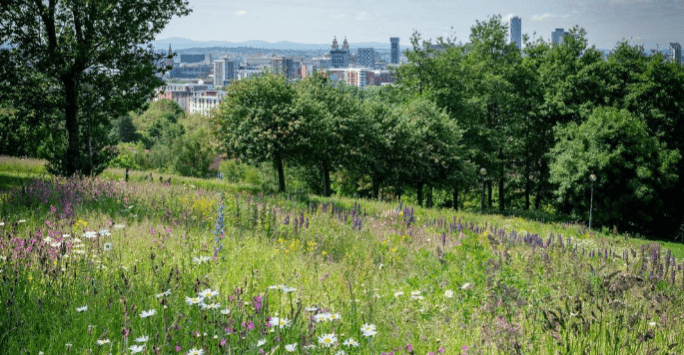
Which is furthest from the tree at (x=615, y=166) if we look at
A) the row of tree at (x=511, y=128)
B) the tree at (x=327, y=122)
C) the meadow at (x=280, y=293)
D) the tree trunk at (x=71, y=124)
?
the tree trunk at (x=71, y=124)

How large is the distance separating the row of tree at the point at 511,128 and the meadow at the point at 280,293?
53.4ft

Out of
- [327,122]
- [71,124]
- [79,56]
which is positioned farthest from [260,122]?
[79,56]

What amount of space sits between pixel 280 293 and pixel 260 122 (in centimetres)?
2000

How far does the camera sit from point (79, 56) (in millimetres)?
14773

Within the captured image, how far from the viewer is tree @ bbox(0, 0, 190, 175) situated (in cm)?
1513

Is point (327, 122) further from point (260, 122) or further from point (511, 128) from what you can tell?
point (511, 128)

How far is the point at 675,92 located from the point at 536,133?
9.02m

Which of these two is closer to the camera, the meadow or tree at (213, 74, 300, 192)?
the meadow

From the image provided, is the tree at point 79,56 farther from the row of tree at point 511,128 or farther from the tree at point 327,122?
the tree at point 327,122

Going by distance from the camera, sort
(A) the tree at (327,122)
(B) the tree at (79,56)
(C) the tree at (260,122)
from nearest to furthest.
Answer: (B) the tree at (79,56), (C) the tree at (260,122), (A) the tree at (327,122)

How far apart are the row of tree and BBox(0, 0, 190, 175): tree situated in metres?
8.00

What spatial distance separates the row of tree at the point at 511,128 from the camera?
2612 cm

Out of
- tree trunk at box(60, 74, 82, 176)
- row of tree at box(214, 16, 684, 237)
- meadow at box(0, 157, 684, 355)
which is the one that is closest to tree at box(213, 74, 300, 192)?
row of tree at box(214, 16, 684, 237)

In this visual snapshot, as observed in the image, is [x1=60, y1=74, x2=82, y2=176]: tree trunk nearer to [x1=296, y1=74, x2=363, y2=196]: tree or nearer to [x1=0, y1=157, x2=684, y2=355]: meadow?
[x1=0, y1=157, x2=684, y2=355]: meadow
